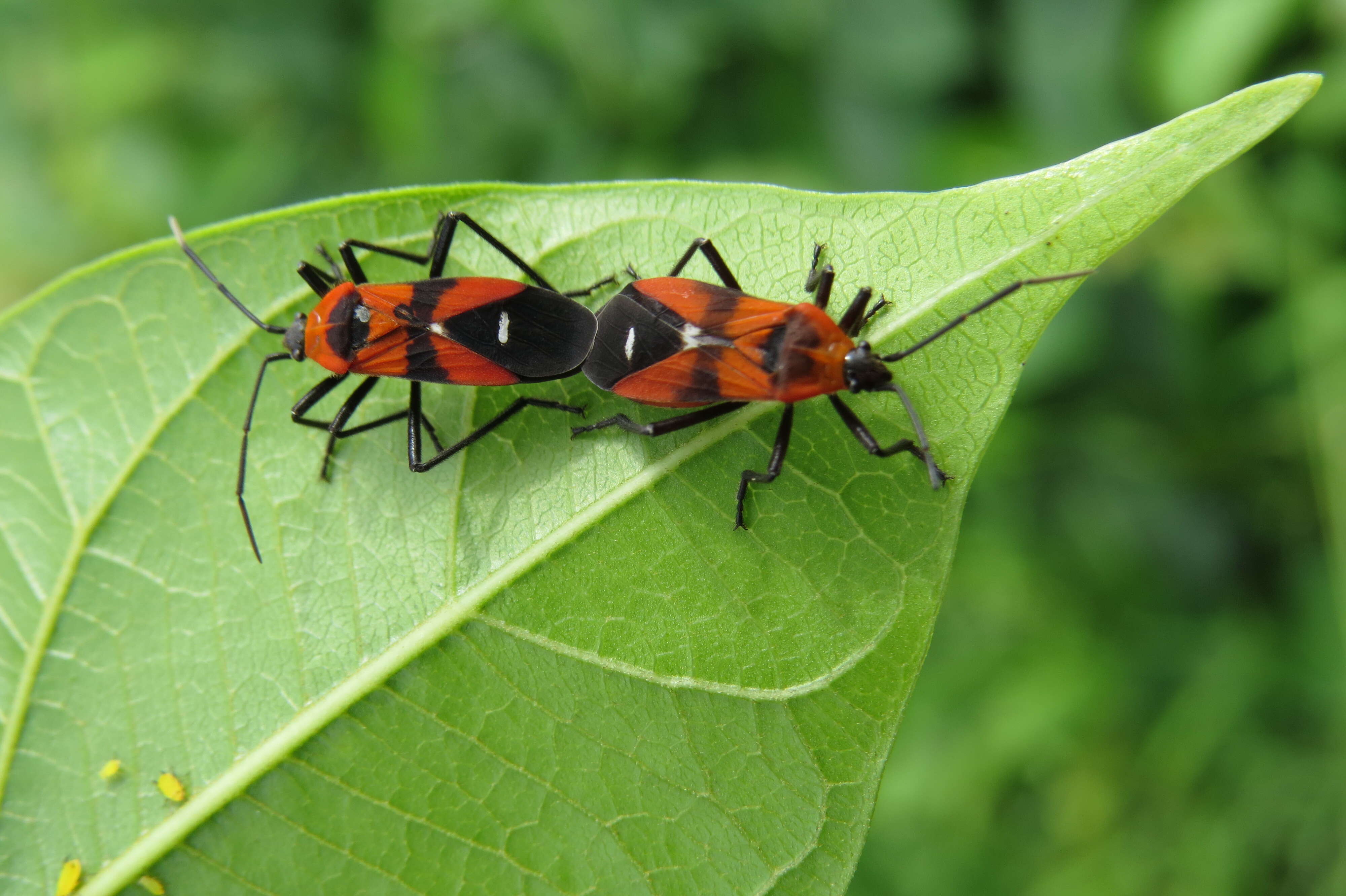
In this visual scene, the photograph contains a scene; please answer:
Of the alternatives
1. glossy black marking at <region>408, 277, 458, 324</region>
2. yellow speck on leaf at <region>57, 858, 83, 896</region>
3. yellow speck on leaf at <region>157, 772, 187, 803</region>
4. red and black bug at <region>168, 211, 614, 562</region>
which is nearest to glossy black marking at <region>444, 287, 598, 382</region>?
red and black bug at <region>168, 211, 614, 562</region>

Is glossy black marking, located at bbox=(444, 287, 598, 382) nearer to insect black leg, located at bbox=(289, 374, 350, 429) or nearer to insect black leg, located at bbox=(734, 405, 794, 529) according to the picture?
insect black leg, located at bbox=(289, 374, 350, 429)

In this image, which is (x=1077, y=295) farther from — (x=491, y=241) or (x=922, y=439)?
(x=491, y=241)

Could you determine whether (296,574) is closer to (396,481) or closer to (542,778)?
(396,481)

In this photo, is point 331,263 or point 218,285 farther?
point 331,263

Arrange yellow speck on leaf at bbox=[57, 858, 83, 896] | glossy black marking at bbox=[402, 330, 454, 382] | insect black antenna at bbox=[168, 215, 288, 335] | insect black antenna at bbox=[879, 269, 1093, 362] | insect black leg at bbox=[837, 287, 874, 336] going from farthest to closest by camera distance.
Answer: glossy black marking at bbox=[402, 330, 454, 382], insect black antenna at bbox=[168, 215, 288, 335], insect black leg at bbox=[837, 287, 874, 336], yellow speck on leaf at bbox=[57, 858, 83, 896], insect black antenna at bbox=[879, 269, 1093, 362]

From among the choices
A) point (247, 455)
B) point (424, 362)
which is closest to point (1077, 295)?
point (424, 362)

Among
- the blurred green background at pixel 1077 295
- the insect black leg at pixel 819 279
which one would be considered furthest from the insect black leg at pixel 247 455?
the blurred green background at pixel 1077 295

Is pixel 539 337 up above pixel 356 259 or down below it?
below
